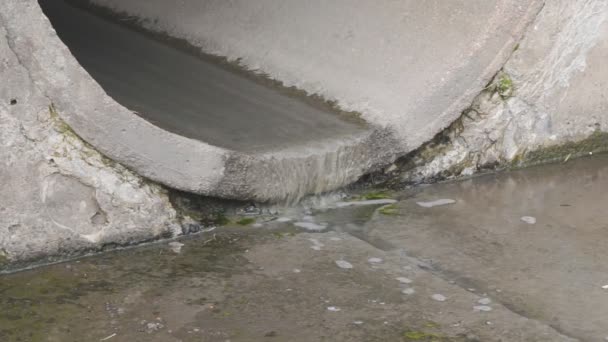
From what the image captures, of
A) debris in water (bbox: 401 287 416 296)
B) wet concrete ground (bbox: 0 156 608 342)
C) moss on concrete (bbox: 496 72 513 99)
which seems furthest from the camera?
moss on concrete (bbox: 496 72 513 99)

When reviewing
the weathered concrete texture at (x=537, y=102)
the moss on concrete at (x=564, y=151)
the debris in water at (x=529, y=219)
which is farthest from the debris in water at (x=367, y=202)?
the moss on concrete at (x=564, y=151)

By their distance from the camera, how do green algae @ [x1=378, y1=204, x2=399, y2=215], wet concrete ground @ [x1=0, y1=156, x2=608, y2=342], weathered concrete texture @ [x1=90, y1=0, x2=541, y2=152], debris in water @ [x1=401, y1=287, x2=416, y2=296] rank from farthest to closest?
weathered concrete texture @ [x1=90, y1=0, x2=541, y2=152], green algae @ [x1=378, y1=204, x2=399, y2=215], debris in water @ [x1=401, y1=287, x2=416, y2=296], wet concrete ground @ [x1=0, y1=156, x2=608, y2=342]

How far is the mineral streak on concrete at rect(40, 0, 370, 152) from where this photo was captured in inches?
186

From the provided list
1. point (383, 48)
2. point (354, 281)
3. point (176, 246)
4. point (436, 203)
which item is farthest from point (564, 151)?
point (176, 246)

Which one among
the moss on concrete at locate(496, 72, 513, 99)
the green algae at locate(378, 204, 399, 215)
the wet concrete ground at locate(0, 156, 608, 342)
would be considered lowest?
the wet concrete ground at locate(0, 156, 608, 342)

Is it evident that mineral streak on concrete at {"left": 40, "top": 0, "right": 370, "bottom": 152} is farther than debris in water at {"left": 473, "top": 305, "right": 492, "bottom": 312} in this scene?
Yes

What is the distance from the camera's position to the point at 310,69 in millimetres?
5488

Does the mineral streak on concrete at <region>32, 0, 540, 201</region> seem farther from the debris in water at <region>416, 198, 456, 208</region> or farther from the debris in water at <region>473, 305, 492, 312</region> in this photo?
the debris in water at <region>473, 305, 492, 312</region>

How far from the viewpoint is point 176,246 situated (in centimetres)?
401

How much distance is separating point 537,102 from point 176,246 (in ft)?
6.77

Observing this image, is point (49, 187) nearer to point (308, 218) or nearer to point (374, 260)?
point (308, 218)

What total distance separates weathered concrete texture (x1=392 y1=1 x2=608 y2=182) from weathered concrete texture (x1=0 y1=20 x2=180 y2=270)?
5.13 ft

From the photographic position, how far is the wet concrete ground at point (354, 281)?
330 centimetres

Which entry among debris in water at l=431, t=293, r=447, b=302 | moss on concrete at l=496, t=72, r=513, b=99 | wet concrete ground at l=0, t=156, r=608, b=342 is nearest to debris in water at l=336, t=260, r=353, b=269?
wet concrete ground at l=0, t=156, r=608, b=342
